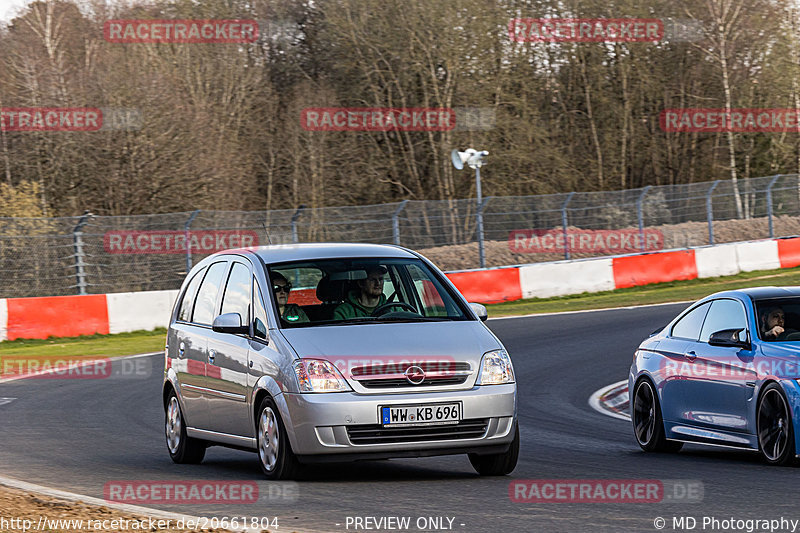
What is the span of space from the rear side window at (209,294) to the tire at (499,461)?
2.53m

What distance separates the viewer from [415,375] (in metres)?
8.02

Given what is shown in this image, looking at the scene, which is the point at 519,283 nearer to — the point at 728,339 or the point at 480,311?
the point at 728,339

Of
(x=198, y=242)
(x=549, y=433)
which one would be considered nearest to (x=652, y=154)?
(x=198, y=242)

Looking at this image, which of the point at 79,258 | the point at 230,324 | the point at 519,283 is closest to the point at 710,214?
the point at 519,283

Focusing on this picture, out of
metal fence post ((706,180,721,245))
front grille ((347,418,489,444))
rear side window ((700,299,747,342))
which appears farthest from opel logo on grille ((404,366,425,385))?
metal fence post ((706,180,721,245))

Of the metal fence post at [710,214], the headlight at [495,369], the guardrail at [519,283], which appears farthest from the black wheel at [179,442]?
the metal fence post at [710,214]

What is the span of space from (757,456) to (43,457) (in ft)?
19.5

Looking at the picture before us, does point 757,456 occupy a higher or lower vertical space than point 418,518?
lower

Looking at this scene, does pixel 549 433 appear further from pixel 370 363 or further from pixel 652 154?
pixel 652 154

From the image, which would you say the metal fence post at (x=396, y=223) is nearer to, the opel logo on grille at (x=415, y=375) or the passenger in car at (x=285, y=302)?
the passenger in car at (x=285, y=302)

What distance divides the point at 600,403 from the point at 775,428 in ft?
18.7

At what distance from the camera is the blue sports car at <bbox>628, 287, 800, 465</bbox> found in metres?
9.06

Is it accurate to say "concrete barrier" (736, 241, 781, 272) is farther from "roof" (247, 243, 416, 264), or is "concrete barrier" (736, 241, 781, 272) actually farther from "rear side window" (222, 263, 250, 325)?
"rear side window" (222, 263, 250, 325)

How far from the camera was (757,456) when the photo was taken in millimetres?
10070
